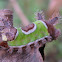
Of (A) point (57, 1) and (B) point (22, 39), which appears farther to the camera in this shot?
(A) point (57, 1)

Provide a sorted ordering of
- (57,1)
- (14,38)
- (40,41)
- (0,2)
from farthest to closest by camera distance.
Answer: (0,2) → (57,1) → (40,41) → (14,38)

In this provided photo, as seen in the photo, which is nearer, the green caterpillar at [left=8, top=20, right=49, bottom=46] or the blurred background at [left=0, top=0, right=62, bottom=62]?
the green caterpillar at [left=8, top=20, right=49, bottom=46]

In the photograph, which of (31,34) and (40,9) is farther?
(40,9)

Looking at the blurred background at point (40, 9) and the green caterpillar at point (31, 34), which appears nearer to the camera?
the green caterpillar at point (31, 34)

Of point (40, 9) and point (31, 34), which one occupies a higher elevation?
point (40, 9)

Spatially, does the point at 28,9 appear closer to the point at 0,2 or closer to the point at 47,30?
the point at 0,2

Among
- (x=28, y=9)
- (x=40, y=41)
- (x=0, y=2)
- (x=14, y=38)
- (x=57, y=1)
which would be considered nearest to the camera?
(x=14, y=38)

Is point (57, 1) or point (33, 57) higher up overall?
point (57, 1)

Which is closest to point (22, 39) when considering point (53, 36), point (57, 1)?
point (53, 36)
